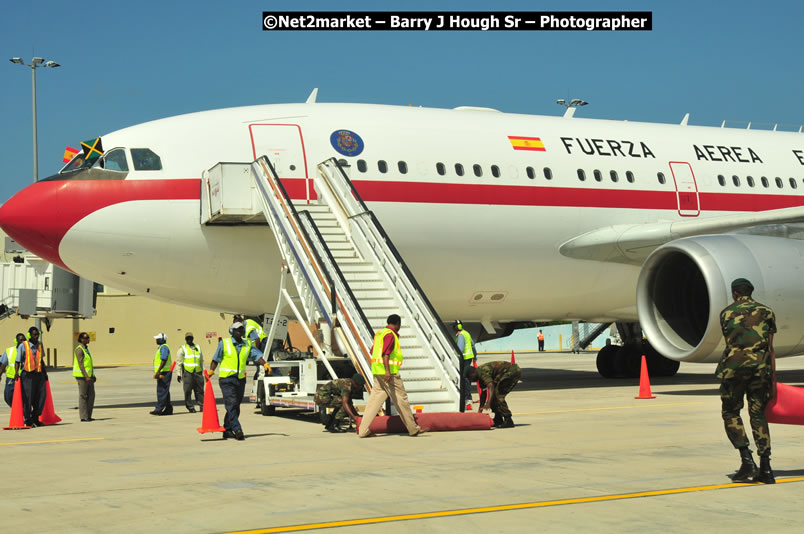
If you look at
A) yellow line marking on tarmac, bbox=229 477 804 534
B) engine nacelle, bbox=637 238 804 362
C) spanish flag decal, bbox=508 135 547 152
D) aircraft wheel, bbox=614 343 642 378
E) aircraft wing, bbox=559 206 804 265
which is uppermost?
spanish flag decal, bbox=508 135 547 152

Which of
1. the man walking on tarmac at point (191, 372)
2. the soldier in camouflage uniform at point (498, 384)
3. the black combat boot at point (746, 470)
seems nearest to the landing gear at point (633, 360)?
the man walking on tarmac at point (191, 372)

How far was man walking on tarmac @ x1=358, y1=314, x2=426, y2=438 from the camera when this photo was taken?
37.1ft

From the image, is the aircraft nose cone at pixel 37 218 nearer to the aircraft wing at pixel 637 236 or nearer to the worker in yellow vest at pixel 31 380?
the worker in yellow vest at pixel 31 380

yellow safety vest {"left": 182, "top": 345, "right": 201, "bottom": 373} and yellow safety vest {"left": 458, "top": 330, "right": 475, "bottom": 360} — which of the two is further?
yellow safety vest {"left": 458, "top": 330, "right": 475, "bottom": 360}

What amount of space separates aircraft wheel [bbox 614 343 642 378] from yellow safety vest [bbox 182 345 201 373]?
9781 millimetres

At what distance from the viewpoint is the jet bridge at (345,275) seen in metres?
12.9

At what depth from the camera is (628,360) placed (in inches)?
860

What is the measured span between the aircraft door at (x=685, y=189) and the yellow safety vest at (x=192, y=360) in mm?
8957

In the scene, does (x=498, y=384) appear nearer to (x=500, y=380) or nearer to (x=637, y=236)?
(x=500, y=380)

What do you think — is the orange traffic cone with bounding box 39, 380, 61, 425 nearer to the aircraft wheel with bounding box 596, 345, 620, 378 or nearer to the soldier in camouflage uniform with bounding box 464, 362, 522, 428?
the soldier in camouflage uniform with bounding box 464, 362, 522, 428

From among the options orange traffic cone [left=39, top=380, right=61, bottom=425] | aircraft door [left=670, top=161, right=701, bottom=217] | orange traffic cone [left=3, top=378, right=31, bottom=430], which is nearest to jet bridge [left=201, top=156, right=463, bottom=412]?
orange traffic cone [left=39, top=380, right=61, bottom=425]

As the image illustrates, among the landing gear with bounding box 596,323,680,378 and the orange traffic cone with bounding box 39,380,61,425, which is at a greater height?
the landing gear with bounding box 596,323,680,378

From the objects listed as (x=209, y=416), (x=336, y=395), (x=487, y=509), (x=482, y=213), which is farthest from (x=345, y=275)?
(x=487, y=509)

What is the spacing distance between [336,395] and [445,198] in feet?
17.6
